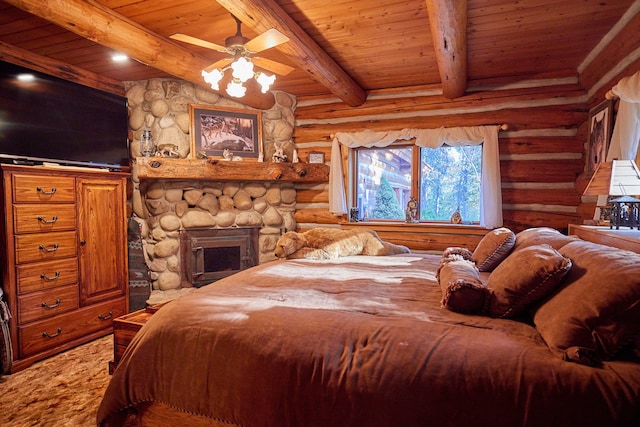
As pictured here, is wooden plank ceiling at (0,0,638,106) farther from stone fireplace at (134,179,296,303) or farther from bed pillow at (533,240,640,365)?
bed pillow at (533,240,640,365)

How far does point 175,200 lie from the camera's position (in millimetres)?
4051

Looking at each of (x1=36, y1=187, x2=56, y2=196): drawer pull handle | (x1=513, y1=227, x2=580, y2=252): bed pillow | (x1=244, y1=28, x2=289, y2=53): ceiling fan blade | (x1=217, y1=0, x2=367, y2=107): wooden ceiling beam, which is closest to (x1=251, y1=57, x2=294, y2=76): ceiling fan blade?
(x1=217, y1=0, x2=367, y2=107): wooden ceiling beam

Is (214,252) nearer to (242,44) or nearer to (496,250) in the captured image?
(242,44)

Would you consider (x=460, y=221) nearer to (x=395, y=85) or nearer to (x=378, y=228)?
(x=378, y=228)

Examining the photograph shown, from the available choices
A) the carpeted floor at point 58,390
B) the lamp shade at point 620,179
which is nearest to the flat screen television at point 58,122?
the carpeted floor at point 58,390

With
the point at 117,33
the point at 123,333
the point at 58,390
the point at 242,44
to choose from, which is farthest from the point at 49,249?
the point at 242,44

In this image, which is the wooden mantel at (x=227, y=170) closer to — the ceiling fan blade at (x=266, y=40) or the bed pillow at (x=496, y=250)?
the ceiling fan blade at (x=266, y=40)

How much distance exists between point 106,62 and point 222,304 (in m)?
3.16

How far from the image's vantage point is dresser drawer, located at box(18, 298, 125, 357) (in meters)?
2.55

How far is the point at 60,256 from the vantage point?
2.78 m

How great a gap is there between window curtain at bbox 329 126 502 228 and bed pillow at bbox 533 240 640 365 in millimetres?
2520

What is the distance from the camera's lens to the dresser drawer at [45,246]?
8.28 ft

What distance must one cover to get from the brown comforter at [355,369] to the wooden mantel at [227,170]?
8.04 ft

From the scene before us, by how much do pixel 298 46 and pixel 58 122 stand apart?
215cm
